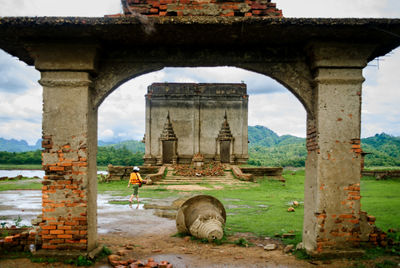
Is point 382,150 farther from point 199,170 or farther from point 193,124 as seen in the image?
point 199,170

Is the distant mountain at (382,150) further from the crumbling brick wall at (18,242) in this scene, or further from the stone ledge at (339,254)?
the crumbling brick wall at (18,242)

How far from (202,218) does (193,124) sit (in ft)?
60.8

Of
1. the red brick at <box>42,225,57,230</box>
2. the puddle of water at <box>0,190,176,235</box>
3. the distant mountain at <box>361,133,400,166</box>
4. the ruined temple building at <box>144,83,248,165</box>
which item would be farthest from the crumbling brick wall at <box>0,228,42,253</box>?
the distant mountain at <box>361,133,400,166</box>

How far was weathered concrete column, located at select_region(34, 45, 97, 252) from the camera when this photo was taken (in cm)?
563

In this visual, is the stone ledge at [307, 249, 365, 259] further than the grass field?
No

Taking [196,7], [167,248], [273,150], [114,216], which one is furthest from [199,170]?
[273,150]

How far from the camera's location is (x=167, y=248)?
6.71 m

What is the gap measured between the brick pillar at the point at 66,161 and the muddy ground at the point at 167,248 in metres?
0.55

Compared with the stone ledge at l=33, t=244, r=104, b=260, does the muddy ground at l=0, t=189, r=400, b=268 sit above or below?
below

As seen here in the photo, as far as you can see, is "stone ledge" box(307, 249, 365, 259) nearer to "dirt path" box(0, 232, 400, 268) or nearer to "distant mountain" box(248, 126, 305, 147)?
"dirt path" box(0, 232, 400, 268)

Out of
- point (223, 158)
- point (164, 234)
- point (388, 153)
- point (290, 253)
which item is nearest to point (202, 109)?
point (223, 158)

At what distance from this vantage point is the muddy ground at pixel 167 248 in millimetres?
5652

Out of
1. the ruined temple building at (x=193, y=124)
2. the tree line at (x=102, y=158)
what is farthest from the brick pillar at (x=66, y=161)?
the tree line at (x=102, y=158)

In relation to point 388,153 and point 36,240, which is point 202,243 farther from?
point 388,153
